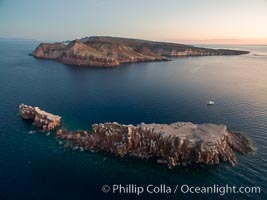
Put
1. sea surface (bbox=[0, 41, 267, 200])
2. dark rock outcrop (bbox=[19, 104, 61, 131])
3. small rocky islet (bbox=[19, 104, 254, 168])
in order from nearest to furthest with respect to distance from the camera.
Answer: sea surface (bbox=[0, 41, 267, 200]) → small rocky islet (bbox=[19, 104, 254, 168]) → dark rock outcrop (bbox=[19, 104, 61, 131])

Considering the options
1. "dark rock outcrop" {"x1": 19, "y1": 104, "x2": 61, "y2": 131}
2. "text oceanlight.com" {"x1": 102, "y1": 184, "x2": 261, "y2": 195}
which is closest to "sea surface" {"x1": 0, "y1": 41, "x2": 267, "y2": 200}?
"text oceanlight.com" {"x1": 102, "y1": 184, "x2": 261, "y2": 195}

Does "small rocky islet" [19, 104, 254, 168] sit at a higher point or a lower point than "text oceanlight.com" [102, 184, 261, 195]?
higher

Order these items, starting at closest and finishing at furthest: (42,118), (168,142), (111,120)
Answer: (168,142)
(42,118)
(111,120)

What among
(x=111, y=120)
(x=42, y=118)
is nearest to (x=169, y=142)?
(x=111, y=120)

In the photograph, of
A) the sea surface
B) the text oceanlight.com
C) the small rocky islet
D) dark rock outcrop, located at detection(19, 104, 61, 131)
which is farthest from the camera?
dark rock outcrop, located at detection(19, 104, 61, 131)

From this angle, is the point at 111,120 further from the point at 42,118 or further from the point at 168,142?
the point at 168,142

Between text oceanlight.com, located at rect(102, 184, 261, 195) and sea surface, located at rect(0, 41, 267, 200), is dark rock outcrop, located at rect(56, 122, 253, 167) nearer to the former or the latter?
sea surface, located at rect(0, 41, 267, 200)

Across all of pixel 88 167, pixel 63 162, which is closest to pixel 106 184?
pixel 88 167
